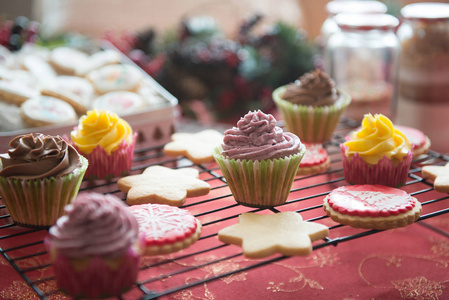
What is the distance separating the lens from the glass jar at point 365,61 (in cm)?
226

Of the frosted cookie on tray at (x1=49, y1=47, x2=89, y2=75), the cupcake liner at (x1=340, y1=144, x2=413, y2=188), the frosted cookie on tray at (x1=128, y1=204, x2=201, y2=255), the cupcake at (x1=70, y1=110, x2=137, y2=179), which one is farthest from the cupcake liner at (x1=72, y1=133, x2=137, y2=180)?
the frosted cookie on tray at (x1=49, y1=47, x2=89, y2=75)

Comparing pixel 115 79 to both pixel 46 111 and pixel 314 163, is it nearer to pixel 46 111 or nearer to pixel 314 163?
pixel 46 111

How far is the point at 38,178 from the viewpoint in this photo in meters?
1.27

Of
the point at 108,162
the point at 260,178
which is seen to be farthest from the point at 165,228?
the point at 108,162

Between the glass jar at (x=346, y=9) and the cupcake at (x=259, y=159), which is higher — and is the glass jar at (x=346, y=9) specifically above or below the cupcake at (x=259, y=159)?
above

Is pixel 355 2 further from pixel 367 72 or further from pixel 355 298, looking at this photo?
pixel 355 298

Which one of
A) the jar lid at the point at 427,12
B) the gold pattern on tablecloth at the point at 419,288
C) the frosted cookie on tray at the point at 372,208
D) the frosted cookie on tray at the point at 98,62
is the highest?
the jar lid at the point at 427,12

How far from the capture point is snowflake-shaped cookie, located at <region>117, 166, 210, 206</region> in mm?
1396

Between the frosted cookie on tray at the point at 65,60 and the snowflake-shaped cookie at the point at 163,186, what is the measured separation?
2.69 feet

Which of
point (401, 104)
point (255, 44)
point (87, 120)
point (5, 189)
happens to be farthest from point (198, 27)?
point (5, 189)

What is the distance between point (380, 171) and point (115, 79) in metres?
1.03

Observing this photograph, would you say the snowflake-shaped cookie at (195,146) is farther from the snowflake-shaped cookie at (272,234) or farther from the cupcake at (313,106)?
the snowflake-shaped cookie at (272,234)

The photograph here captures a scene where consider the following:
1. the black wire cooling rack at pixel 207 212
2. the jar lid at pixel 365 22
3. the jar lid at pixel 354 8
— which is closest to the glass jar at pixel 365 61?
the jar lid at pixel 365 22

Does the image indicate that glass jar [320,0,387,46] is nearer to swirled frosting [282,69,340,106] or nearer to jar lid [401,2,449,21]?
jar lid [401,2,449,21]
